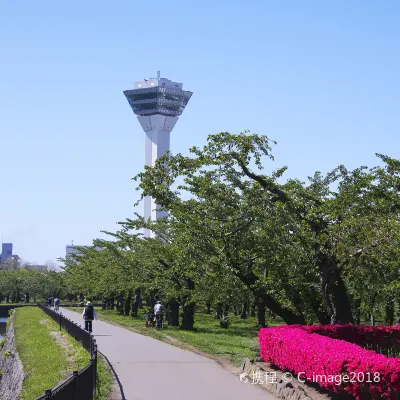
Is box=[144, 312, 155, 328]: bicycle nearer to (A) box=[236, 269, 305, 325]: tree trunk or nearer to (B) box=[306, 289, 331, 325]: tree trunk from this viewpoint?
(B) box=[306, 289, 331, 325]: tree trunk

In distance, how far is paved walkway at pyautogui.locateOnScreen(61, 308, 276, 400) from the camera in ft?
A: 43.7

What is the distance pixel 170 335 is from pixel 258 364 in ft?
43.4

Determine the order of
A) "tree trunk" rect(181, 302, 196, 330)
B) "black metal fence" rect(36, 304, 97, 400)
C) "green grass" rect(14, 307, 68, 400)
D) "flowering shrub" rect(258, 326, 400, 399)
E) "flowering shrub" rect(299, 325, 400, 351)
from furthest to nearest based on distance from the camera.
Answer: "tree trunk" rect(181, 302, 196, 330), "flowering shrub" rect(299, 325, 400, 351), "green grass" rect(14, 307, 68, 400), "flowering shrub" rect(258, 326, 400, 399), "black metal fence" rect(36, 304, 97, 400)

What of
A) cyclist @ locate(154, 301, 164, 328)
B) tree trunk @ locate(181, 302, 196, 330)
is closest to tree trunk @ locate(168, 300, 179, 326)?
tree trunk @ locate(181, 302, 196, 330)

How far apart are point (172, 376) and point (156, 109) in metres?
135

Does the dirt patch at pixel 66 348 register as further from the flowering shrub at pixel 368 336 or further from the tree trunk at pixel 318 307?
the tree trunk at pixel 318 307

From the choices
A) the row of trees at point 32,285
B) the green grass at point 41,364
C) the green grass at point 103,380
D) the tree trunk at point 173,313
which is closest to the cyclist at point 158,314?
the tree trunk at point 173,313

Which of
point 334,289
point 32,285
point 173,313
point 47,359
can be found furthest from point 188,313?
point 32,285

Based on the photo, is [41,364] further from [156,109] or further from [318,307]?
[156,109]

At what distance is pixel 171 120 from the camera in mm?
149000

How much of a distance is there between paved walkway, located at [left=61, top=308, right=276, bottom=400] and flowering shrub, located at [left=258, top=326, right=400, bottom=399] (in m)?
1.02

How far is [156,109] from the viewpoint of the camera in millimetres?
147625

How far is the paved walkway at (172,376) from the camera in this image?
43.7 ft

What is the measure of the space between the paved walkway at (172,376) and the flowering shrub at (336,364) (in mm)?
1024
